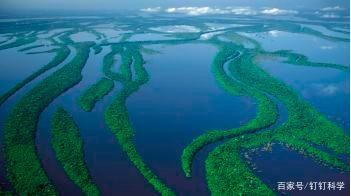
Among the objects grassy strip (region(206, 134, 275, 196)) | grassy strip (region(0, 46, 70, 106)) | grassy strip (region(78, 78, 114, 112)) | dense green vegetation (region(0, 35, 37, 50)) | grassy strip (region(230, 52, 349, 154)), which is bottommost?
grassy strip (region(206, 134, 275, 196))

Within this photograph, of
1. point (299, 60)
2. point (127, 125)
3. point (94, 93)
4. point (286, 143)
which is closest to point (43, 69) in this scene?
point (94, 93)

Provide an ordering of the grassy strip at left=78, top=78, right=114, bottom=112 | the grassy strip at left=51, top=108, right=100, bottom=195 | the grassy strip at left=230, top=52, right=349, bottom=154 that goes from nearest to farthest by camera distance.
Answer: the grassy strip at left=51, top=108, right=100, bottom=195
the grassy strip at left=230, top=52, right=349, bottom=154
the grassy strip at left=78, top=78, right=114, bottom=112

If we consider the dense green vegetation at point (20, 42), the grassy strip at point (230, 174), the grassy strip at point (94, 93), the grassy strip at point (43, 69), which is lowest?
the grassy strip at point (230, 174)

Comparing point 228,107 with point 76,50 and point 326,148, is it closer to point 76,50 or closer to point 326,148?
point 326,148

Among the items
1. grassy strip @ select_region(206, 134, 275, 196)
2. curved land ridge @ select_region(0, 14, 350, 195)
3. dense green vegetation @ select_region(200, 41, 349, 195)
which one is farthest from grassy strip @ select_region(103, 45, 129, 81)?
grassy strip @ select_region(206, 134, 275, 196)

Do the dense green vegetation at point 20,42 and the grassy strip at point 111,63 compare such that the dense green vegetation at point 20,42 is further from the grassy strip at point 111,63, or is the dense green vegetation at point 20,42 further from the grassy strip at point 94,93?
the grassy strip at point 94,93

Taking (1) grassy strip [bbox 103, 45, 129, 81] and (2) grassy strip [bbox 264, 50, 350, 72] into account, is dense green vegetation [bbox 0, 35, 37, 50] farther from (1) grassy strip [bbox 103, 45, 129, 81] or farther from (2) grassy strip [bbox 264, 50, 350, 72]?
(2) grassy strip [bbox 264, 50, 350, 72]

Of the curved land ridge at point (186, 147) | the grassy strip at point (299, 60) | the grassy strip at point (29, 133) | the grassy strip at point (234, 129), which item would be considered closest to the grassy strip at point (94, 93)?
the curved land ridge at point (186, 147)
